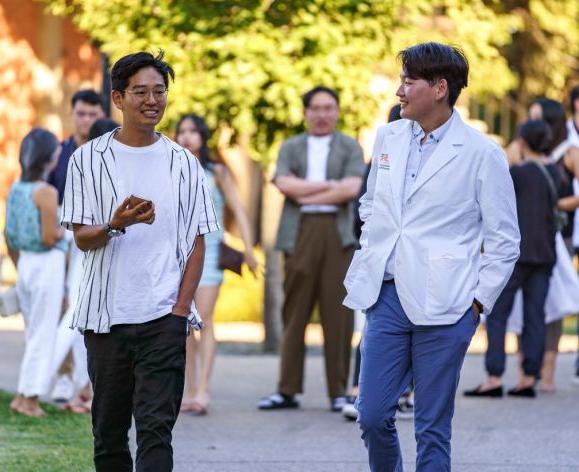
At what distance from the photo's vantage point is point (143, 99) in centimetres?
600

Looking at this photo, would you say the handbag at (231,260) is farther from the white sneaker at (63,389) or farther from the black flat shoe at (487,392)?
the black flat shoe at (487,392)

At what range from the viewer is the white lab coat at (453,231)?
6.02 meters

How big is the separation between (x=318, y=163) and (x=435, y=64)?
178 inches

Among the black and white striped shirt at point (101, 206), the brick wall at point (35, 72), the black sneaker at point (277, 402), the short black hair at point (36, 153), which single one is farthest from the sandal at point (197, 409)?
the brick wall at point (35, 72)

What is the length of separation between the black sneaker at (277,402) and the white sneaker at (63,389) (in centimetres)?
130

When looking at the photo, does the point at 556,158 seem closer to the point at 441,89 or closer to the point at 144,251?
the point at 441,89

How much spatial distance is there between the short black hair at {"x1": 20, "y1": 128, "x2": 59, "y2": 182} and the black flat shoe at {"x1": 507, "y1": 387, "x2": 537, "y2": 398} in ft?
12.7

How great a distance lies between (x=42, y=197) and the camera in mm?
9508

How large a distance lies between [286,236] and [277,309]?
194 inches

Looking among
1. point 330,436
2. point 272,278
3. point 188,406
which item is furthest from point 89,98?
point 272,278

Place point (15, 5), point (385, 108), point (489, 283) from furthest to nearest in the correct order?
point (15, 5)
point (385, 108)
point (489, 283)

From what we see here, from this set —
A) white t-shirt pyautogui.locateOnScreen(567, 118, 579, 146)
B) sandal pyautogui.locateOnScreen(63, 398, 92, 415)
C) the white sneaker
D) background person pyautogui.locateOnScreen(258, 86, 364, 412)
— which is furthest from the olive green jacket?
white t-shirt pyautogui.locateOnScreen(567, 118, 579, 146)

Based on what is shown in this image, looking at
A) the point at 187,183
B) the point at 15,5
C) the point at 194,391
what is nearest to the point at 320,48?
the point at 194,391

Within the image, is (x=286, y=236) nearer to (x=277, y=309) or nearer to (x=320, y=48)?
(x=320, y=48)
